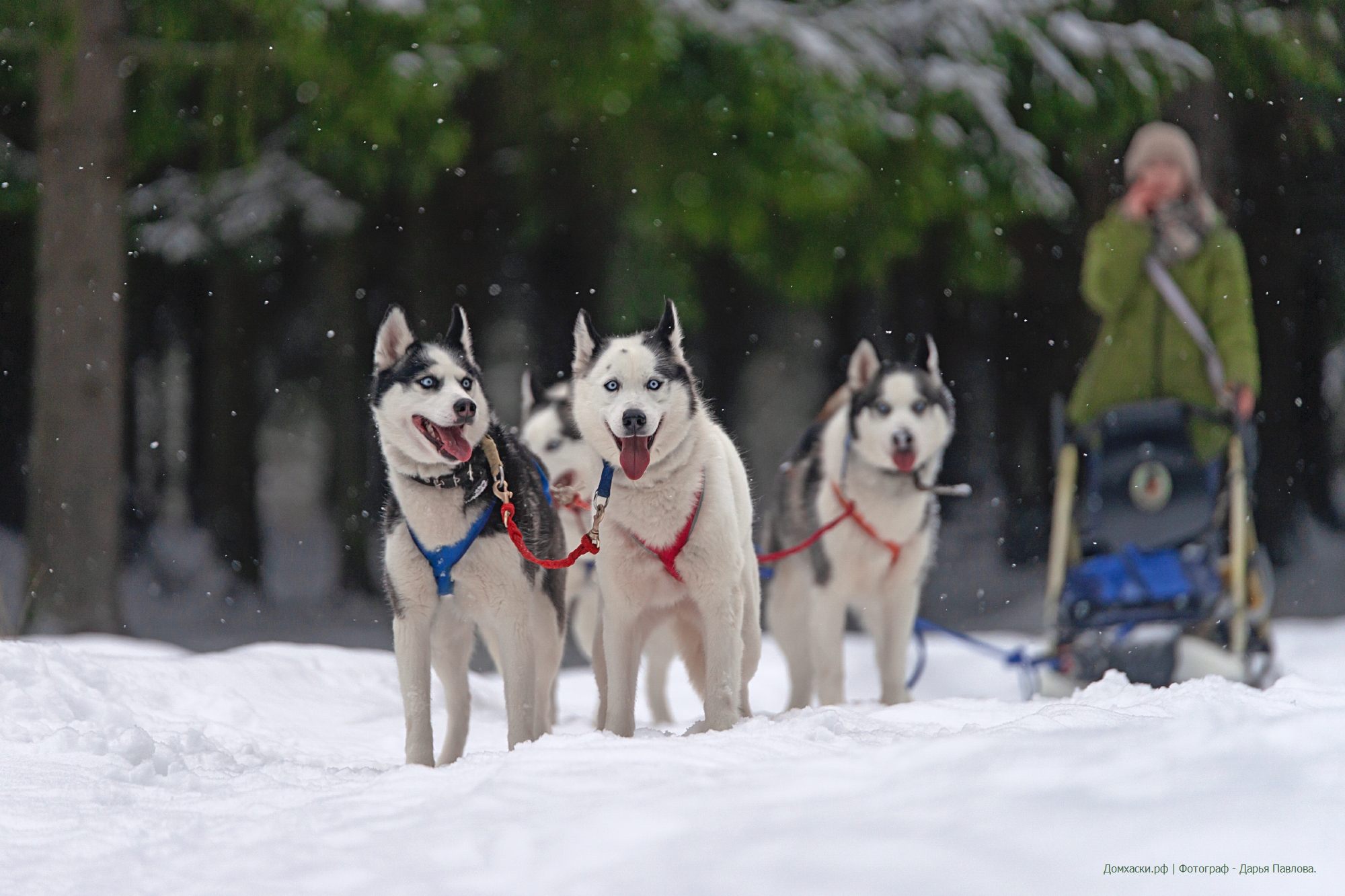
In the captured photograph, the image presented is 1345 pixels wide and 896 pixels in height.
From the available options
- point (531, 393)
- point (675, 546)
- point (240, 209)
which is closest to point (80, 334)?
point (240, 209)

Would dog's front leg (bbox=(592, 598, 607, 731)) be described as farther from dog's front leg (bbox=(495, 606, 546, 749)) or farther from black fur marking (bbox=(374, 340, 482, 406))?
black fur marking (bbox=(374, 340, 482, 406))

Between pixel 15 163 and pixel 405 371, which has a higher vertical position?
pixel 15 163

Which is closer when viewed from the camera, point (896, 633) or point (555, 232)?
point (896, 633)

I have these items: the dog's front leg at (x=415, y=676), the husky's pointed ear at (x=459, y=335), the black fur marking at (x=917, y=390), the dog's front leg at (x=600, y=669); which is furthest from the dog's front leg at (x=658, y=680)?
the husky's pointed ear at (x=459, y=335)

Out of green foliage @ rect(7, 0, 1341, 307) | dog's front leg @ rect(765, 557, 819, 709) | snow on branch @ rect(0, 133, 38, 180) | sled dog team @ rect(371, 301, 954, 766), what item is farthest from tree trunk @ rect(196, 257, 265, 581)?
sled dog team @ rect(371, 301, 954, 766)

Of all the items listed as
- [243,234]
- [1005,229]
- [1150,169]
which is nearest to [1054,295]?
[1005,229]

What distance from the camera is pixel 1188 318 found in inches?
253

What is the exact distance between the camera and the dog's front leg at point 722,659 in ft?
12.4

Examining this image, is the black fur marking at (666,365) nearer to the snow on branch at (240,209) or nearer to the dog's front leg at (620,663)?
the dog's front leg at (620,663)

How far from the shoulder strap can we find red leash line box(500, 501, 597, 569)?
4.02 metres

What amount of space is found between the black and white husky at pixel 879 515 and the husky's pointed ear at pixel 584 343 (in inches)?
71.4

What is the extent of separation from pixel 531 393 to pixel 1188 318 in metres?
3.49

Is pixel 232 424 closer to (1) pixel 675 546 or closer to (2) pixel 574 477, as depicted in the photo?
(2) pixel 574 477

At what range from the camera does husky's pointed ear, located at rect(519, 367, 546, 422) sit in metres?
5.64
